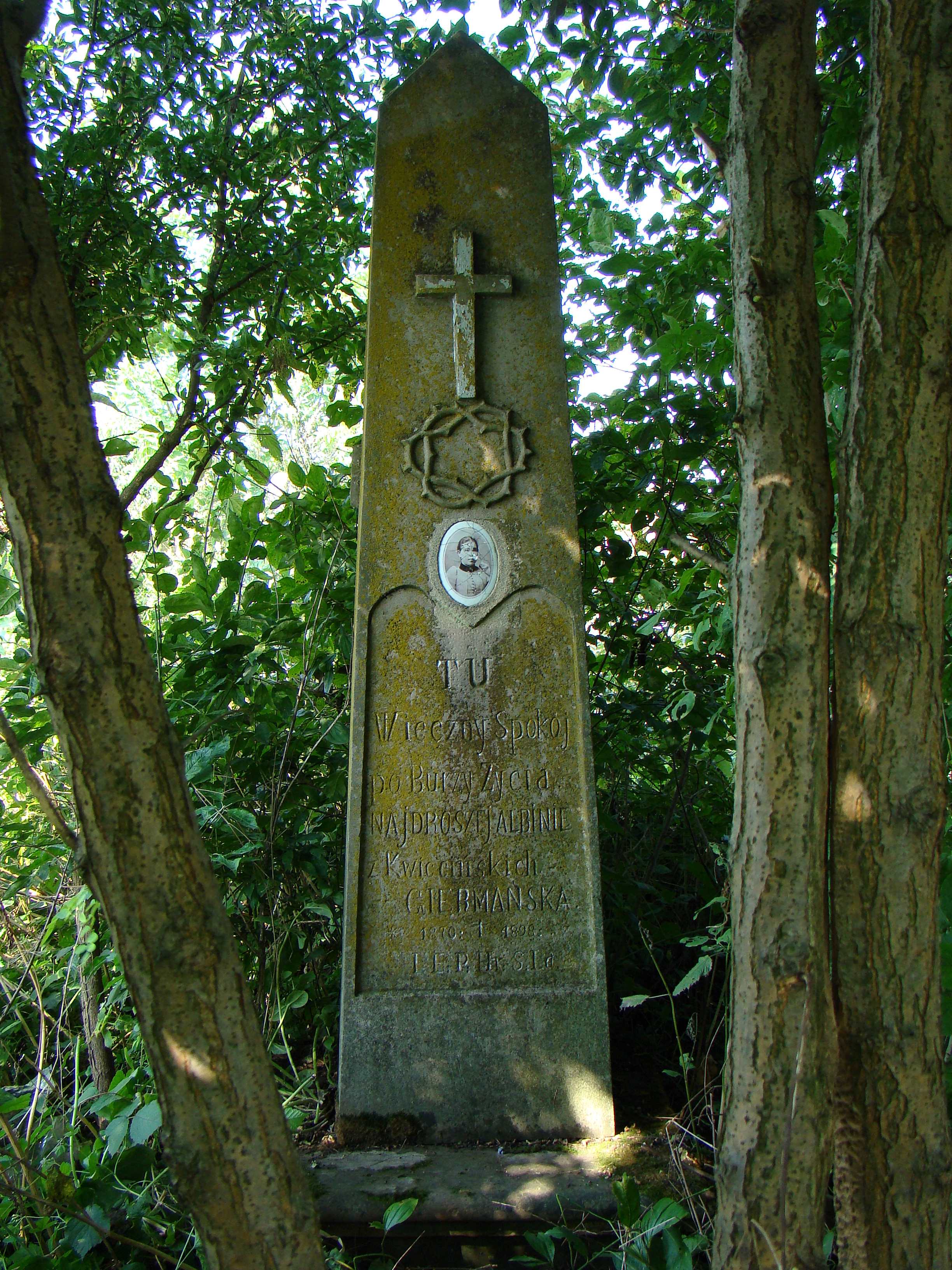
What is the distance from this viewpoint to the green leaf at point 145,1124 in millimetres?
2311

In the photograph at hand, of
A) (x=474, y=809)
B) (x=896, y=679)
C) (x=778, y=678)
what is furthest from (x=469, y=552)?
(x=896, y=679)

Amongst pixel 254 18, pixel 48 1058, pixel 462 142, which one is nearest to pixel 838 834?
pixel 462 142

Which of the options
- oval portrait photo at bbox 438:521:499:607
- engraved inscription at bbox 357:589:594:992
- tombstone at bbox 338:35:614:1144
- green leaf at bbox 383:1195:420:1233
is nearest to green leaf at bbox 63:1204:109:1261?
green leaf at bbox 383:1195:420:1233

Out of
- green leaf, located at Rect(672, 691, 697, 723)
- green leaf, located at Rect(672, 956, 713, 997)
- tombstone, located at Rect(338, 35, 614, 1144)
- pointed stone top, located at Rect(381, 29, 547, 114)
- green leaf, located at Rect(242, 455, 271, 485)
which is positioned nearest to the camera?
green leaf, located at Rect(672, 956, 713, 997)

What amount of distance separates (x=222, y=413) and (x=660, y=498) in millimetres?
1915

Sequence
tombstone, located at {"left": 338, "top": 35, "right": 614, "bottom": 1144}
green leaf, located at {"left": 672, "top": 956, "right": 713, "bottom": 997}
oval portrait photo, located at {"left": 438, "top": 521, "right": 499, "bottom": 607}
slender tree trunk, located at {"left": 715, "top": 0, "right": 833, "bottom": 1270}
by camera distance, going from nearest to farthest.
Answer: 1. slender tree trunk, located at {"left": 715, "top": 0, "right": 833, "bottom": 1270}
2. green leaf, located at {"left": 672, "top": 956, "right": 713, "bottom": 997}
3. tombstone, located at {"left": 338, "top": 35, "right": 614, "bottom": 1144}
4. oval portrait photo, located at {"left": 438, "top": 521, "right": 499, "bottom": 607}

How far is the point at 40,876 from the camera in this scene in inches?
131

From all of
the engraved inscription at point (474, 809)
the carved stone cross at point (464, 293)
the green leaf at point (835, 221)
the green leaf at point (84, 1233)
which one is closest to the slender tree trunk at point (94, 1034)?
the green leaf at point (84, 1233)

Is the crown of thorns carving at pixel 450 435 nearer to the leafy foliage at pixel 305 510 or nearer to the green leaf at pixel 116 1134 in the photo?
the leafy foliage at pixel 305 510

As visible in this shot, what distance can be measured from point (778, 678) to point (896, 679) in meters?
0.19

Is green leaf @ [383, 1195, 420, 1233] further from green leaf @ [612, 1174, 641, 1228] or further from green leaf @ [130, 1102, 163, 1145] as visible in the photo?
green leaf @ [130, 1102, 163, 1145]

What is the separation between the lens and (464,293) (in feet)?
9.97

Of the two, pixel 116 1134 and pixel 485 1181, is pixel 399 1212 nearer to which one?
pixel 485 1181

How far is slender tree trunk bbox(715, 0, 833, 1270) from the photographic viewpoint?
1478 mm
